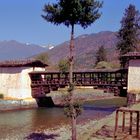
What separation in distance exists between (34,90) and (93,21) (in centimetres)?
3219

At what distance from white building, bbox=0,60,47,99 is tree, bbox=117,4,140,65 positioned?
23841 mm

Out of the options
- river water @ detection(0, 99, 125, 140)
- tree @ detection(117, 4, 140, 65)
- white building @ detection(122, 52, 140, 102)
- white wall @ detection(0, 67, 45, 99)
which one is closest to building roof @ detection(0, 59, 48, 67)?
white wall @ detection(0, 67, 45, 99)

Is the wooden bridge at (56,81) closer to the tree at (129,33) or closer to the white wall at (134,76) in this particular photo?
the white wall at (134,76)

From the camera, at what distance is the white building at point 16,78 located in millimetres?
54562

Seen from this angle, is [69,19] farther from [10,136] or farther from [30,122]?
[30,122]

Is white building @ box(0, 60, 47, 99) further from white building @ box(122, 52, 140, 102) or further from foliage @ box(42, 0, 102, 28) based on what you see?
foliage @ box(42, 0, 102, 28)

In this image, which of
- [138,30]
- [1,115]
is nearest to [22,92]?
[1,115]

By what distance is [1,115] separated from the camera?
45875mm

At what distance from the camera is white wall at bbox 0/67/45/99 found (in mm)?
54656

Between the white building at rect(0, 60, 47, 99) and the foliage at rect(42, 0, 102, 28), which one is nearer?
the foliage at rect(42, 0, 102, 28)

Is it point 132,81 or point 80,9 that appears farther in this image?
point 132,81

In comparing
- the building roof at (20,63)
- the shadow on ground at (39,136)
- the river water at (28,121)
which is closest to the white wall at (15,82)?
the building roof at (20,63)

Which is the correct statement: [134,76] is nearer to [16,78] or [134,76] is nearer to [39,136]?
[16,78]

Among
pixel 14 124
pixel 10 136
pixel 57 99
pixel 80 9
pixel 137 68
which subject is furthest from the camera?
pixel 57 99
